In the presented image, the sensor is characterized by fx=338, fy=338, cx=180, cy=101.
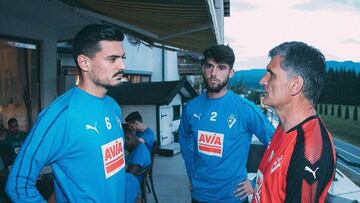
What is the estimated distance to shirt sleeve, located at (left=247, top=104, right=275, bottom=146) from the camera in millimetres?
2861

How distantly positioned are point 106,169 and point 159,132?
9221mm

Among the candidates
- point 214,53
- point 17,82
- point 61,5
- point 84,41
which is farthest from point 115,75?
point 17,82

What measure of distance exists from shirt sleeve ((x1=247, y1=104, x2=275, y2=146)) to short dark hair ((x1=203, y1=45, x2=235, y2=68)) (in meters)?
0.48

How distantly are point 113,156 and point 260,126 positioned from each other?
139 centimetres

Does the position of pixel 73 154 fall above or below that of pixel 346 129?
above

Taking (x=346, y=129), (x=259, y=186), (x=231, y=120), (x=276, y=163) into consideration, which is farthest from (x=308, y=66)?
(x=346, y=129)

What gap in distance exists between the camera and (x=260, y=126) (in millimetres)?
2883

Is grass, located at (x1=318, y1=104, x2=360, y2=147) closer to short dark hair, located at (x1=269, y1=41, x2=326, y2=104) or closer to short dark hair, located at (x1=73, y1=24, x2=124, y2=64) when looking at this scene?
short dark hair, located at (x1=269, y1=41, x2=326, y2=104)

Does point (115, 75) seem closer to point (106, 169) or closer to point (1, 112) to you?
point (106, 169)

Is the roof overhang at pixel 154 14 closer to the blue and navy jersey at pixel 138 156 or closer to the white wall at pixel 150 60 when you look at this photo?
the blue and navy jersey at pixel 138 156

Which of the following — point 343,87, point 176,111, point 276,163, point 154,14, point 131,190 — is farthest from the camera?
point 343,87

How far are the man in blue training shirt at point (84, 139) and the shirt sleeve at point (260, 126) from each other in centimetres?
125

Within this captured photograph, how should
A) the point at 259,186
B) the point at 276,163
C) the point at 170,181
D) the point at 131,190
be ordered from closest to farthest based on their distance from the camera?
the point at 276,163, the point at 259,186, the point at 131,190, the point at 170,181

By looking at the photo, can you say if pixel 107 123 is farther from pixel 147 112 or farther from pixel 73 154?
pixel 147 112
